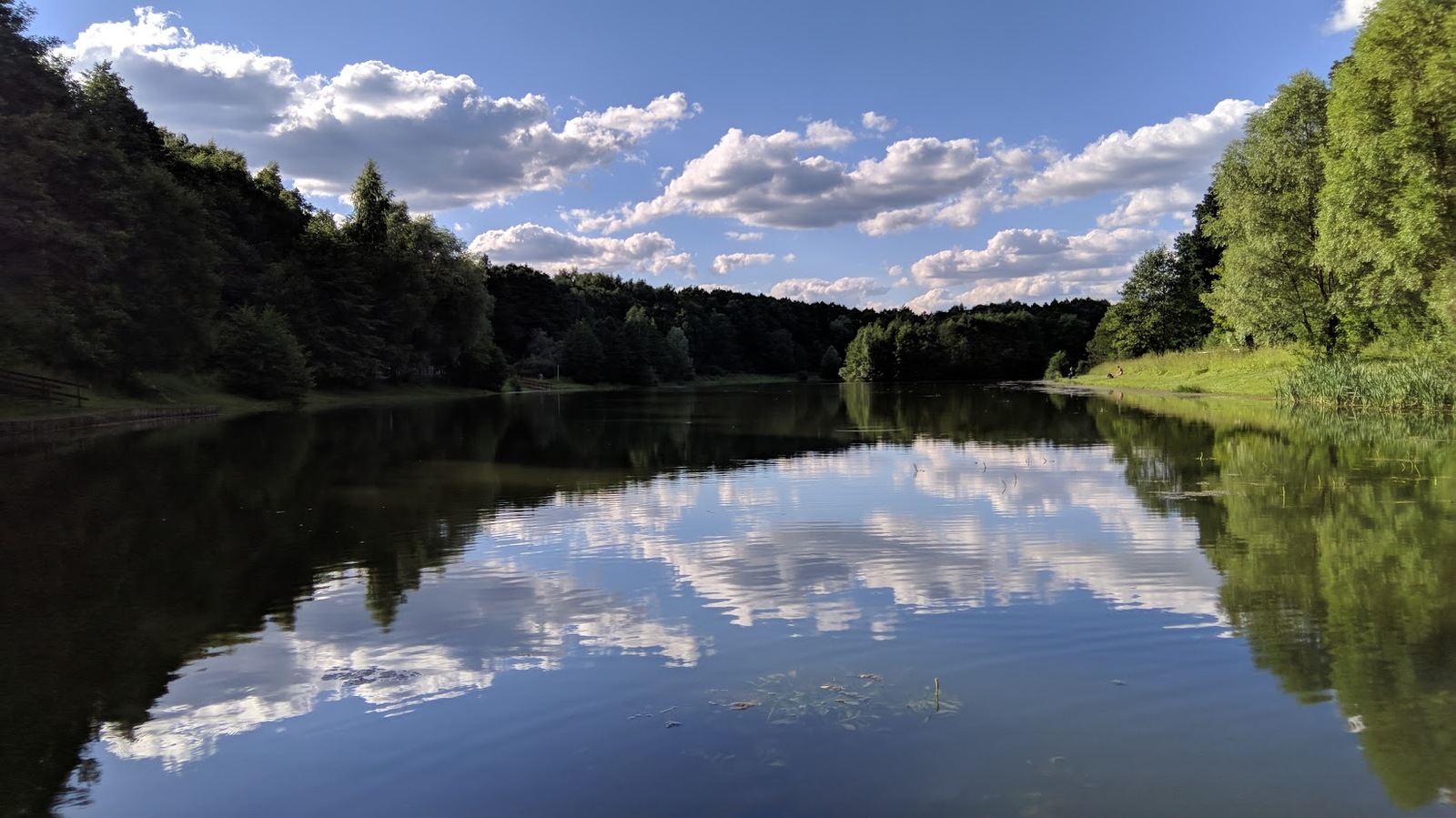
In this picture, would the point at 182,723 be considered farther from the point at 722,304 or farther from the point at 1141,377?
the point at 722,304

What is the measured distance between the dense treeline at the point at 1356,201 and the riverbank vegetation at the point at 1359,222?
54 millimetres

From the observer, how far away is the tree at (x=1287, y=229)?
40812 millimetres

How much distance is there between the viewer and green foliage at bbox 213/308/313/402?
53.6 m

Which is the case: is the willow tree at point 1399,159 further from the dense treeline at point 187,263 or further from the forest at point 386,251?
the dense treeline at point 187,263

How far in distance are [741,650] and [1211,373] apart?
5859 cm

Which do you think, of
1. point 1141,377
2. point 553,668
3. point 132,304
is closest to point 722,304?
point 1141,377

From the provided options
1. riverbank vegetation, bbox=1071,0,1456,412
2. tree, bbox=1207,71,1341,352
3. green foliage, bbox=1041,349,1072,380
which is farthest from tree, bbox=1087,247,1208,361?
tree, bbox=1207,71,1341,352

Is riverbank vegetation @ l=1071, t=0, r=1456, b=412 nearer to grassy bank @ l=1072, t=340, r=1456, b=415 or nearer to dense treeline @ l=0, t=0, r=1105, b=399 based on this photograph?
grassy bank @ l=1072, t=340, r=1456, b=415

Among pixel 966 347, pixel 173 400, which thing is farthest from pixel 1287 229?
pixel 966 347

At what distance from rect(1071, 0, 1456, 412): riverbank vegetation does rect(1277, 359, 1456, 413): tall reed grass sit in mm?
62

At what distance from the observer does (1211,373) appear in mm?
57094

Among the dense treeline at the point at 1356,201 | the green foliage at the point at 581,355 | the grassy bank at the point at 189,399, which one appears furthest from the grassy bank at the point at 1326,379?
the green foliage at the point at 581,355

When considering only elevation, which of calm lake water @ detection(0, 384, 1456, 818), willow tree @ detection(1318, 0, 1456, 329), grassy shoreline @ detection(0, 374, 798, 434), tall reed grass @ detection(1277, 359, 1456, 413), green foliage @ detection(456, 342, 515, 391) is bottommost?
calm lake water @ detection(0, 384, 1456, 818)

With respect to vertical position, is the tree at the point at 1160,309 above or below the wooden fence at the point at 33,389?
above
